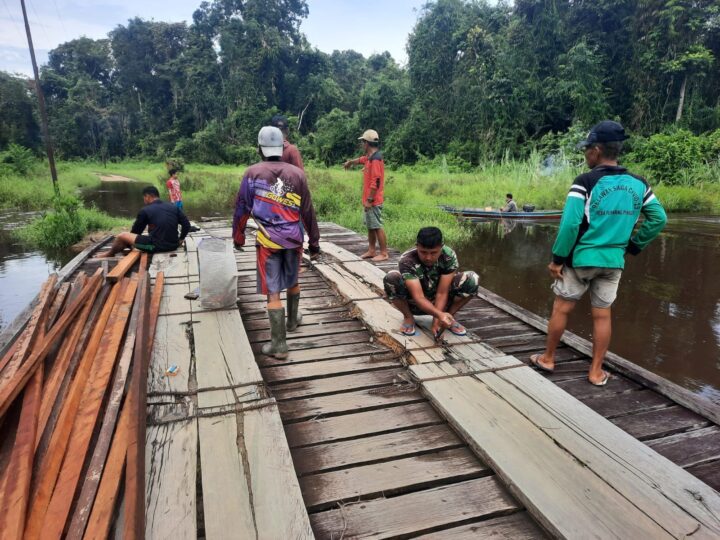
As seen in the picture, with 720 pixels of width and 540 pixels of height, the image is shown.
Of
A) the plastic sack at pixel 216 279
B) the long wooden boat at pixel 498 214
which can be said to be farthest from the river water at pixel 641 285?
the plastic sack at pixel 216 279

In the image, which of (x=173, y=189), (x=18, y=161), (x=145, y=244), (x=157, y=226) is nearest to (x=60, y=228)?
(x=173, y=189)

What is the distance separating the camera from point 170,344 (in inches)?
121

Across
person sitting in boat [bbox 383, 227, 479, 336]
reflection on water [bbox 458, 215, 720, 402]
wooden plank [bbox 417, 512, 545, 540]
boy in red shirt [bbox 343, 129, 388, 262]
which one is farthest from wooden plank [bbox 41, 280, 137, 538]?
reflection on water [bbox 458, 215, 720, 402]

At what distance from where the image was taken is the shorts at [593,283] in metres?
2.78

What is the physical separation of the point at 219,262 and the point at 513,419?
255 centimetres

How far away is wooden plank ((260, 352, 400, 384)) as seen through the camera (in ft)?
9.46

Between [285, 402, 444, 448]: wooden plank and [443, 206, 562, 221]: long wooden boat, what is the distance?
11084mm

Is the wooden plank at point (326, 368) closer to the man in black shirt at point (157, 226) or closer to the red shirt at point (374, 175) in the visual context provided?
the red shirt at point (374, 175)

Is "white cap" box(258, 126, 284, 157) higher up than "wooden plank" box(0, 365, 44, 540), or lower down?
higher up

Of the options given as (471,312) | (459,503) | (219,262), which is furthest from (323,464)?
(471,312)

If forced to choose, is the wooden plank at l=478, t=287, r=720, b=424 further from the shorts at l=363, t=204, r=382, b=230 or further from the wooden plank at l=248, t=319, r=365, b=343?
the shorts at l=363, t=204, r=382, b=230

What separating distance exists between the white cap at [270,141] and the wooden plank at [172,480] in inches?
70.8

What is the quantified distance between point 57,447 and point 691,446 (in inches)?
119

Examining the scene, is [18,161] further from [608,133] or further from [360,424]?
[608,133]
